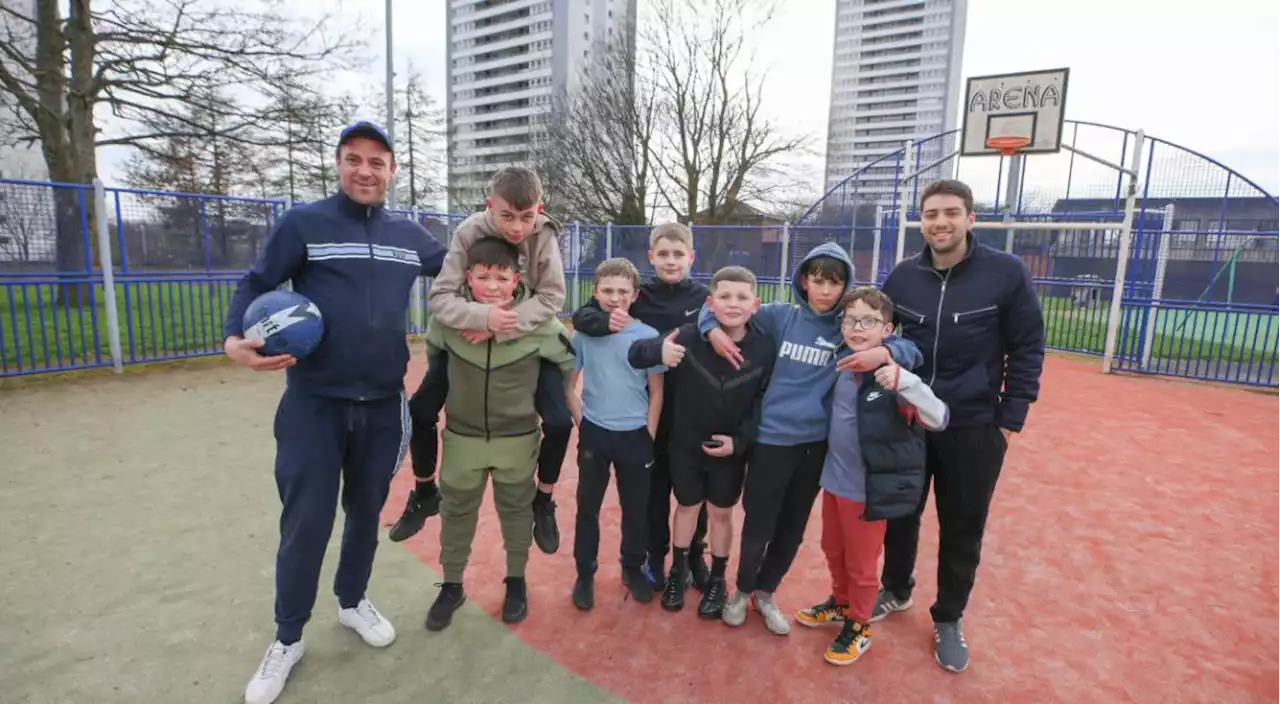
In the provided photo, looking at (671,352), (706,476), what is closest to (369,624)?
(706,476)

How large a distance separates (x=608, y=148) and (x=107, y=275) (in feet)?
70.3

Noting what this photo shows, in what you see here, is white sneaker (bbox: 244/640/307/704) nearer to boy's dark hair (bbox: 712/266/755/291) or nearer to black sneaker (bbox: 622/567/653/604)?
black sneaker (bbox: 622/567/653/604)

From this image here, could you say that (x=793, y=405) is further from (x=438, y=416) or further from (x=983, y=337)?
(x=438, y=416)

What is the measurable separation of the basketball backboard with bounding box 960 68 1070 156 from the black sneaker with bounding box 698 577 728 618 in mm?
9628

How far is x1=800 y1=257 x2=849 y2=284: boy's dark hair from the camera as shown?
109 inches

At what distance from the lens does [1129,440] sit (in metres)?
6.55

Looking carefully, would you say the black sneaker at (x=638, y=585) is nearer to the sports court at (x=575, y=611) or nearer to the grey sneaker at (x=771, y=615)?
the sports court at (x=575, y=611)

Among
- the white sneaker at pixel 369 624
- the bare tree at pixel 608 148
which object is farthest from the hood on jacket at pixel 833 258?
the bare tree at pixel 608 148

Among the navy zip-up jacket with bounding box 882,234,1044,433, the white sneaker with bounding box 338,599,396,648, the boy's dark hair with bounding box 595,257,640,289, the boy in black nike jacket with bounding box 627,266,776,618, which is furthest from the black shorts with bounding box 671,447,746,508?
the white sneaker with bounding box 338,599,396,648

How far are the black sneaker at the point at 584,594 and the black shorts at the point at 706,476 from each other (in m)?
0.67

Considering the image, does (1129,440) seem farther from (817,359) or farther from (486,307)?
(486,307)

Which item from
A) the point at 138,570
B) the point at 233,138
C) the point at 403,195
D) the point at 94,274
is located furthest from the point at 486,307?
the point at 403,195

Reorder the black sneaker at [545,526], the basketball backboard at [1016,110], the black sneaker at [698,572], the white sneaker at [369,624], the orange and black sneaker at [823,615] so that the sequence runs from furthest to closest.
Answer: the basketball backboard at [1016,110], the black sneaker at [698,572], the black sneaker at [545,526], the orange and black sneaker at [823,615], the white sneaker at [369,624]

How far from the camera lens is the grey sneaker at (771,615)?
3031 mm
